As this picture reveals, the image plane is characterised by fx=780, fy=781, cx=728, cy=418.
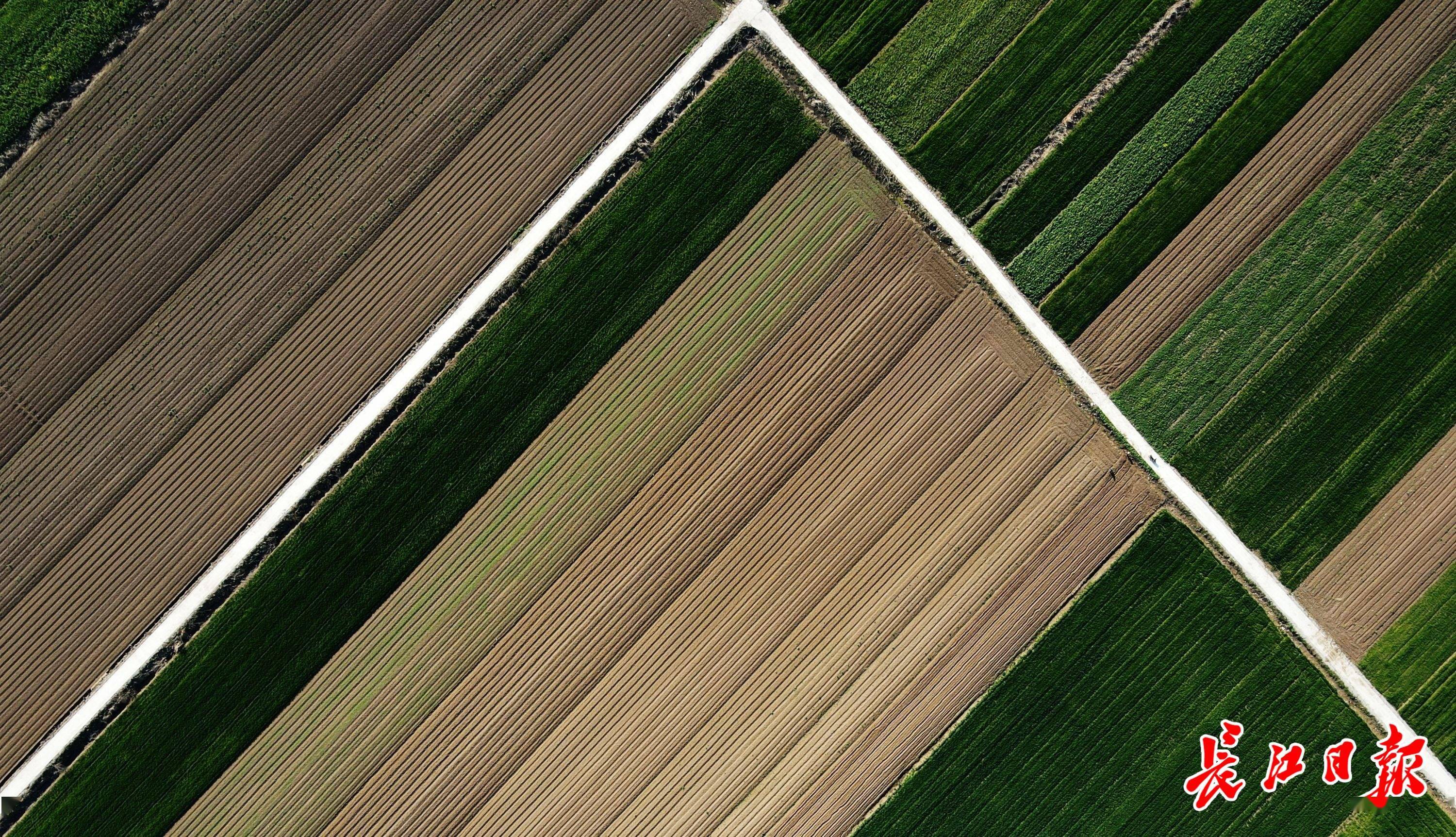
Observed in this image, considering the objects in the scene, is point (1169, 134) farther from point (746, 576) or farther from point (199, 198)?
point (199, 198)

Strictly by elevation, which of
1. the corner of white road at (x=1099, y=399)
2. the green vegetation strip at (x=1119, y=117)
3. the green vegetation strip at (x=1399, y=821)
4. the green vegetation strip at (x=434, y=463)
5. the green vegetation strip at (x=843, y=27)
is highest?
the green vegetation strip at (x=1119, y=117)

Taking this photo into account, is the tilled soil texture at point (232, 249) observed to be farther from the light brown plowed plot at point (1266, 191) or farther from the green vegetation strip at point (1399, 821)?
the green vegetation strip at point (1399, 821)

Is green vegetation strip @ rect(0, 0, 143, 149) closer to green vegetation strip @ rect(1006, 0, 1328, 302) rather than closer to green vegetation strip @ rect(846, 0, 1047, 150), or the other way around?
green vegetation strip @ rect(846, 0, 1047, 150)

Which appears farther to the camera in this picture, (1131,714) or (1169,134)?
(1131,714)

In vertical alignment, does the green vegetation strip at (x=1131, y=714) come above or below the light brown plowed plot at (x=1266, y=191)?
below

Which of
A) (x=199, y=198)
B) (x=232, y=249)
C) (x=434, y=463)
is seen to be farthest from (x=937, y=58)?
(x=199, y=198)

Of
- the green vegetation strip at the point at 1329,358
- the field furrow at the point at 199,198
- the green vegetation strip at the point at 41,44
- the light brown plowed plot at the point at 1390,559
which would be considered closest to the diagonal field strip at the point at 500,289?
the green vegetation strip at the point at 1329,358
